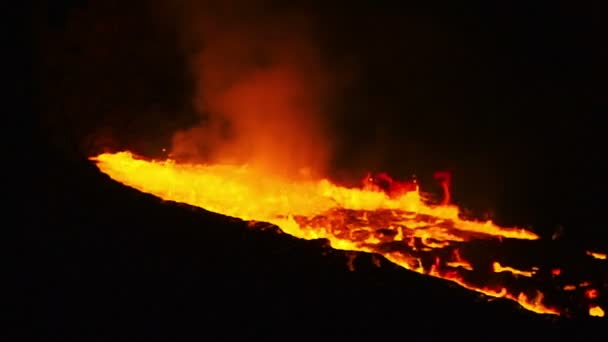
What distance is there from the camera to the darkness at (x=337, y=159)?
16.6 feet

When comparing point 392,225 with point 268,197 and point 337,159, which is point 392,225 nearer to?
point 268,197

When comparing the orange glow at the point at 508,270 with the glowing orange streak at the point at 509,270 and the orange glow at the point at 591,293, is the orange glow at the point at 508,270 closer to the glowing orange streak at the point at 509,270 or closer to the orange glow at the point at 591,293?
the glowing orange streak at the point at 509,270

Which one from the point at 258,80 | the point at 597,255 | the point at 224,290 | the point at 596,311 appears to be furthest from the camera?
the point at 258,80

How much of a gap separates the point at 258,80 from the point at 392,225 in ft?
18.4

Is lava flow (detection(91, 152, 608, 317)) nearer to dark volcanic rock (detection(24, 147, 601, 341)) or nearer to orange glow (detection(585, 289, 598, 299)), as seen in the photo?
orange glow (detection(585, 289, 598, 299))

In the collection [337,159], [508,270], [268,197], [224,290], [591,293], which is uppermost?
[337,159]

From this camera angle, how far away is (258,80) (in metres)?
12.0

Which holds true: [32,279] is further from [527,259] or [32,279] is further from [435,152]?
[435,152]

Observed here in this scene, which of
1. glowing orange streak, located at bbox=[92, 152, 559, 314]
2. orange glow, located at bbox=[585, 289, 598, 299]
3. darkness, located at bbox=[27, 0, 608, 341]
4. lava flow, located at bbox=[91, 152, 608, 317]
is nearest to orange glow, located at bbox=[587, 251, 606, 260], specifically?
lava flow, located at bbox=[91, 152, 608, 317]

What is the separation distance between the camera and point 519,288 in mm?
5895

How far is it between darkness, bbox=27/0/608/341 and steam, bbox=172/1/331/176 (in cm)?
37

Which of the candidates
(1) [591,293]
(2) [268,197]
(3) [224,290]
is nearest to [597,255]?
(1) [591,293]

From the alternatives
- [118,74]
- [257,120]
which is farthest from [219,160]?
[118,74]

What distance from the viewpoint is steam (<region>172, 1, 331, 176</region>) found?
11430 millimetres
